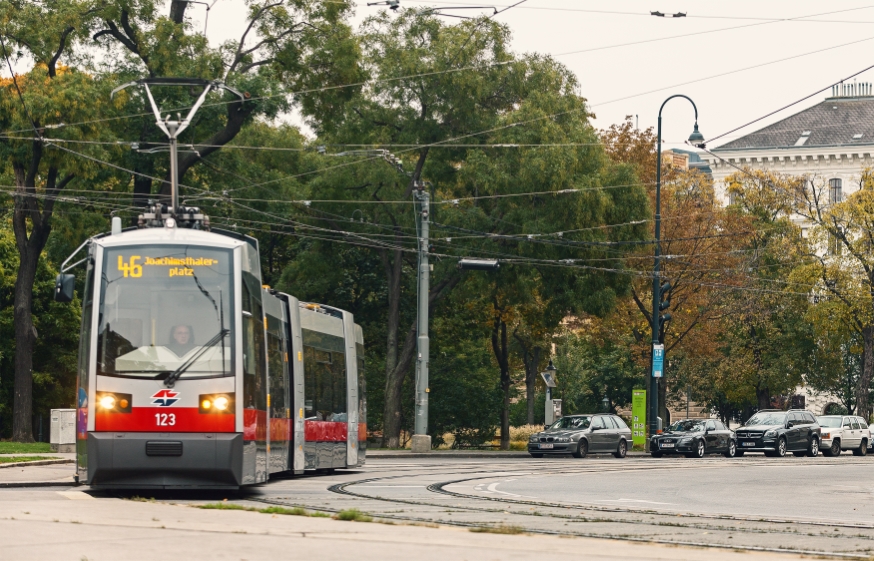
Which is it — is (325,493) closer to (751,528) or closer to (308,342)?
(308,342)

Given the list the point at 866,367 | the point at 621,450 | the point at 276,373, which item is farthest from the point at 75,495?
the point at 866,367

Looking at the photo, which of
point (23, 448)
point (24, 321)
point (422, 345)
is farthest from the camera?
point (422, 345)

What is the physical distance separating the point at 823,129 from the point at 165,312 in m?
76.9

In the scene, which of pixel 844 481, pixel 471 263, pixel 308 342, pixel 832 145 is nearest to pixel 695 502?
pixel 308 342

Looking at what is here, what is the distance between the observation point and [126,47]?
37.1 meters

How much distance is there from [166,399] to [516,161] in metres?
26.0

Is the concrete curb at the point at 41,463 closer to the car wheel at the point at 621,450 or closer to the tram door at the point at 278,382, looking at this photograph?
the tram door at the point at 278,382

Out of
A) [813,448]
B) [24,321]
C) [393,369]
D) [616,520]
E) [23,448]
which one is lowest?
[813,448]

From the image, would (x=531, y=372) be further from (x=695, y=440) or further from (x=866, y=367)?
(x=695, y=440)

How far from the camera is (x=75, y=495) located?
1609 centimetres

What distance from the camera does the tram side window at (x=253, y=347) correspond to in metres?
16.0

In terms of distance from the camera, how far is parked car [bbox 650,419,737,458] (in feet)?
141

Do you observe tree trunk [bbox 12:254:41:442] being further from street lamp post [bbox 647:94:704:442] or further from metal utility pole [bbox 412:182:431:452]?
street lamp post [bbox 647:94:704:442]

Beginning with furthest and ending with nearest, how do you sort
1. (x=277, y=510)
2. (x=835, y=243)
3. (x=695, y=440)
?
1. (x=835, y=243)
2. (x=695, y=440)
3. (x=277, y=510)
